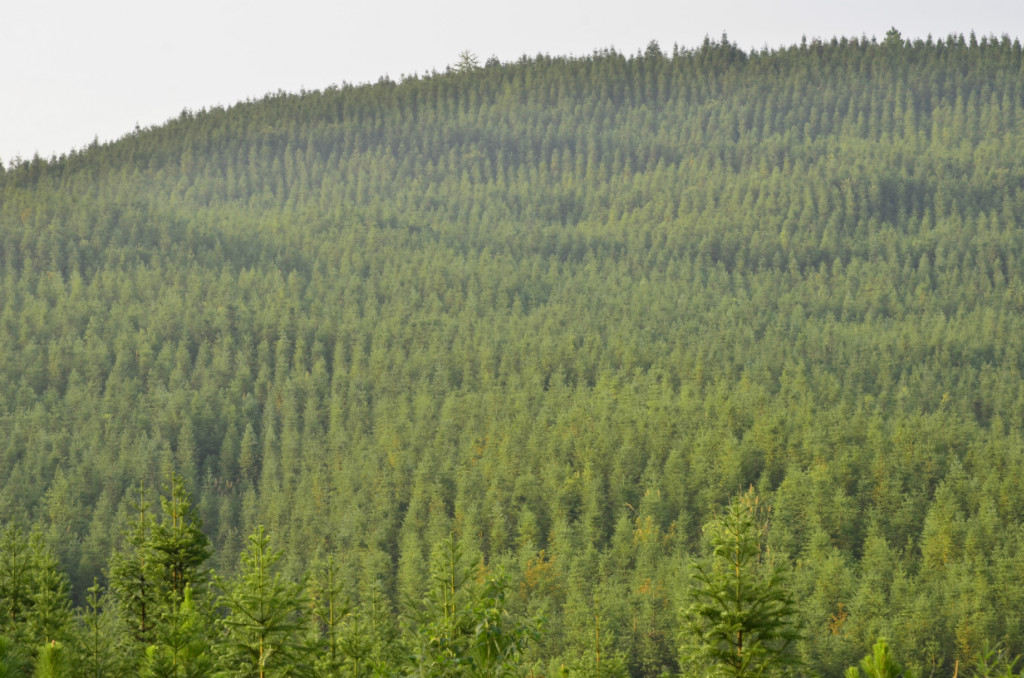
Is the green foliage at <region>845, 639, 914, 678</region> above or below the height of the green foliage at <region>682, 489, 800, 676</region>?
above

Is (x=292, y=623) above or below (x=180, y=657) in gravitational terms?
above

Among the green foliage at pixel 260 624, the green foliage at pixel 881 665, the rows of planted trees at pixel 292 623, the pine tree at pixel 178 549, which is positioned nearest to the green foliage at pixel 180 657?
the rows of planted trees at pixel 292 623

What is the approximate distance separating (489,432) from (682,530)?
40.1 metres

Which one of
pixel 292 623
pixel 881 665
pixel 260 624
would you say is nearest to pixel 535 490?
pixel 292 623

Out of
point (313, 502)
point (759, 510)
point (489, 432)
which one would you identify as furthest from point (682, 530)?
point (313, 502)

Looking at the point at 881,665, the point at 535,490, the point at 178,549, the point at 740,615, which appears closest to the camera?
the point at 881,665

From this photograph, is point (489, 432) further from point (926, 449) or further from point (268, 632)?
point (268, 632)

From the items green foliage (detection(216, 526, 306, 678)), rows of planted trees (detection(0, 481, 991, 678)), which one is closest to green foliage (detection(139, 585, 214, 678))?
rows of planted trees (detection(0, 481, 991, 678))

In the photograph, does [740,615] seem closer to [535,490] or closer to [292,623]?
[292,623]

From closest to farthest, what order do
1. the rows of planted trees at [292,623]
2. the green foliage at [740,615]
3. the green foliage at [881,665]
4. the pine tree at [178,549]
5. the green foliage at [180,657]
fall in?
the rows of planted trees at [292,623]
the green foliage at [881,665]
the green foliage at [740,615]
the green foliage at [180,657]
the pine tree at [178,549]

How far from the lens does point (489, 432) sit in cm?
14825

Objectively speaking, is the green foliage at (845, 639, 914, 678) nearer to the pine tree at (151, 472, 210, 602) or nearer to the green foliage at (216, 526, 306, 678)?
the green foliage at (216, 526, 306, 678)

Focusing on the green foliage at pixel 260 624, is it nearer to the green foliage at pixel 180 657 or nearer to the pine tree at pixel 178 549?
the green foliage at pixel 180 657

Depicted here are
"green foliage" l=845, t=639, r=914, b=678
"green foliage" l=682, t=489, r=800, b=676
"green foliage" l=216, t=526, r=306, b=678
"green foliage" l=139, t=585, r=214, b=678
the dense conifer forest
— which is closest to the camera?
"green foliage" l=845, t=639, r=914, b=678
